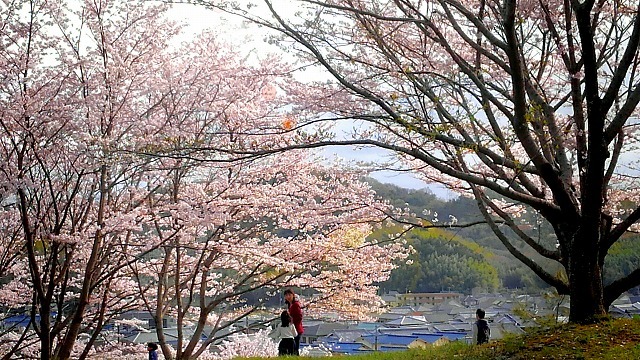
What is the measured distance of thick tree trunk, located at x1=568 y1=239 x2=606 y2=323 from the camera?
484cm

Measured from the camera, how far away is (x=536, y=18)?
5527mm

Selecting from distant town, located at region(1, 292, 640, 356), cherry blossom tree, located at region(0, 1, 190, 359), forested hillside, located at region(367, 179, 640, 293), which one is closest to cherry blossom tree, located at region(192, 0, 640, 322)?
cherry blossom tree, located at region(0, 1, 190, 359)

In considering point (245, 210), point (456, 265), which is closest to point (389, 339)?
point (456, 265)

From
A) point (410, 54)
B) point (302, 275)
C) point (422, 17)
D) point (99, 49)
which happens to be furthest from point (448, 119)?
point (302, 275)

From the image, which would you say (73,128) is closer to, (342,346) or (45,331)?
(45,331)

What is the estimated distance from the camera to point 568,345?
4.33 m

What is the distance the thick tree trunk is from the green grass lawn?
0.16 meters

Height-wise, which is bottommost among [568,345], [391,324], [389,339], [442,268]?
[389,339]

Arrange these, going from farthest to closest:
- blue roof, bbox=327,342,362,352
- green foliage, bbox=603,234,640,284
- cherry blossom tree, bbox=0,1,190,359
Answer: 1. blue roof, bbox=327,342,362,352
2. green foliage, bbox=603,234,640,284
3. cherry blossom tree, bbox=0,1,190,359

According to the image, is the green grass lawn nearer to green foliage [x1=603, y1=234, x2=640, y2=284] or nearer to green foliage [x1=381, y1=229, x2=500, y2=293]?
green foliage [x1=603, y1=234, x2=640, y2=284]

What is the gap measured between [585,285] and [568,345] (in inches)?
29.1

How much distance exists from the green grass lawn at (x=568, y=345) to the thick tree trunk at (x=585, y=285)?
16cm

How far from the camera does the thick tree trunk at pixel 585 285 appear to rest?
4.84 meters

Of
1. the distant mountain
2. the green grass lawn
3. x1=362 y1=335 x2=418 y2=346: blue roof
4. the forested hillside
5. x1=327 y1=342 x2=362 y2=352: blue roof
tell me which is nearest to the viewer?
the green grass lawn
